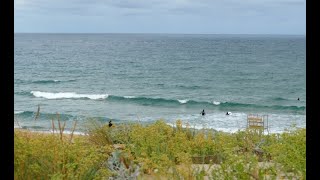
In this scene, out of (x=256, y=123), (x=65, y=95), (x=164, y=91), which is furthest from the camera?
(x=164, y=91)

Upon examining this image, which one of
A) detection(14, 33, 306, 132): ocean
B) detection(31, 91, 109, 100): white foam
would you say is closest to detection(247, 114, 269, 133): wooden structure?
detection(14, 33, 306, 132): ocean

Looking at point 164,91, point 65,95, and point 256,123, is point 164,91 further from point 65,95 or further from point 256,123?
point 256,123

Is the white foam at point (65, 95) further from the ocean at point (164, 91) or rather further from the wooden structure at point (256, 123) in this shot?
the wooden structure at point (256, 123)

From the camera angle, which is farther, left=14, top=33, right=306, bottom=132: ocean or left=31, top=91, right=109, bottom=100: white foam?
left=31, top=91, right=109, bottom=100: white foam

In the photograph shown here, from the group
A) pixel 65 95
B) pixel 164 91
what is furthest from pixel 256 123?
pixel 65 95

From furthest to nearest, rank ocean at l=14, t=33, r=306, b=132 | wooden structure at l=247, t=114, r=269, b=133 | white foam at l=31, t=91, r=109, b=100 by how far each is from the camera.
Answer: white foam at l=31, t=91, r=109, b=100, ocean at l=14, t=33, r=306, b=132, wooden structure at l=247, t=114, r=269, b=133

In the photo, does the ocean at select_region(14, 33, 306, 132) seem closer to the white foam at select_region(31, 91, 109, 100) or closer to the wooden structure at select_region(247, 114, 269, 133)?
the white foam at select_region(31, 91, 109, 100)

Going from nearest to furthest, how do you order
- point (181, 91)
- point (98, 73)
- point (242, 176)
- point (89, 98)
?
point (242, 176) < point (89, 98) < point (181, 91) < point (98, 73)

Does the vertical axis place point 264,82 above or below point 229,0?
below

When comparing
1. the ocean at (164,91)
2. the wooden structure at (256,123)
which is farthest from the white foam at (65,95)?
the wooden structure at (256,123)

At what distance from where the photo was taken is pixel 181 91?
87.5 feet

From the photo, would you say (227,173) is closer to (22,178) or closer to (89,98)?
(22,178)

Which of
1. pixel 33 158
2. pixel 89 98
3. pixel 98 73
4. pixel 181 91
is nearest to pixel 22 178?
pixel 33 158
